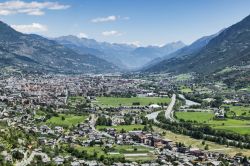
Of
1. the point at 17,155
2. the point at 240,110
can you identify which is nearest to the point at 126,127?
the point at 17,155

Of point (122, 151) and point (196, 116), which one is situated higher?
point (196, 116)

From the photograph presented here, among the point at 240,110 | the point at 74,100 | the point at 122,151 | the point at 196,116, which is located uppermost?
the point at 74,100

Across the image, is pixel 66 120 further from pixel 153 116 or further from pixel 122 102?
pixel 122 102

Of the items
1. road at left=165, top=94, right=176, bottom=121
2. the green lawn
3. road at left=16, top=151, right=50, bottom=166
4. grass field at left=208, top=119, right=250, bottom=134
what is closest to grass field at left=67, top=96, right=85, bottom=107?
road at left=165, top=94, right=176, bottom=121

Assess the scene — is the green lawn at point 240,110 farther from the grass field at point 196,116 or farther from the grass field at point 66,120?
the grass field at point 66,120

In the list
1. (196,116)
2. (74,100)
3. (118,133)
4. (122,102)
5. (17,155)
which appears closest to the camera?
(17,155)

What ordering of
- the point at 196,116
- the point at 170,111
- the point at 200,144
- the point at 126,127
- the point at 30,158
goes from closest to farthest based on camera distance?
the point at 30,158, the point at 200,144, the point at 126,127, the point at 196,116, the point at 170,111

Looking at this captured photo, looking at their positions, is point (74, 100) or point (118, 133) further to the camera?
point (74, 100)

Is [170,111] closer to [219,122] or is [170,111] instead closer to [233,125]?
[219,122]
